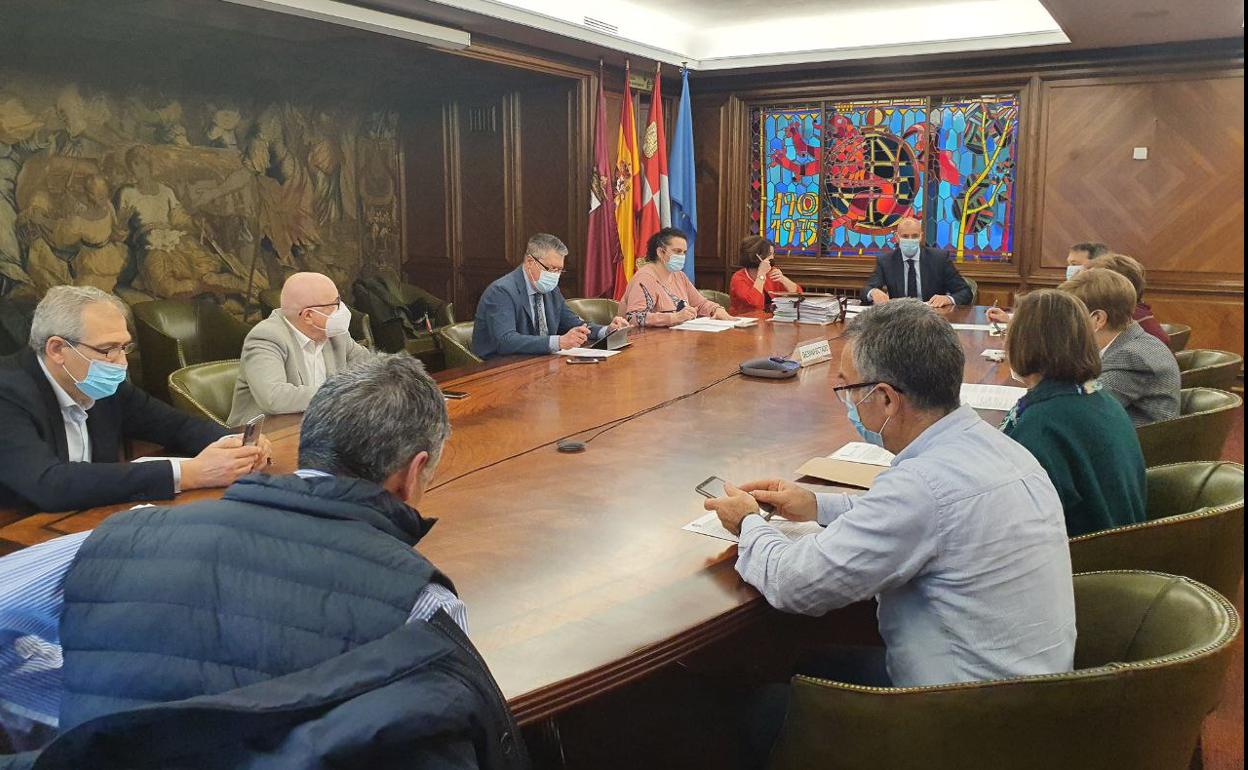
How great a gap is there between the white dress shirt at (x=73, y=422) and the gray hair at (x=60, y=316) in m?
0.06

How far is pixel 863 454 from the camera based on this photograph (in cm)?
272

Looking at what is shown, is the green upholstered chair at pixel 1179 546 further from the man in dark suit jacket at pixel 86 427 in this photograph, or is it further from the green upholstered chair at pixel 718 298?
the green upholstered chair at pixel 718 298

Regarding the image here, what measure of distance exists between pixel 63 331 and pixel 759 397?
2225 millimetres

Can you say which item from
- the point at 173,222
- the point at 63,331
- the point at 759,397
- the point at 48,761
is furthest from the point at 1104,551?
the point at 173,222

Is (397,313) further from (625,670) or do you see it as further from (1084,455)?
(625,670)

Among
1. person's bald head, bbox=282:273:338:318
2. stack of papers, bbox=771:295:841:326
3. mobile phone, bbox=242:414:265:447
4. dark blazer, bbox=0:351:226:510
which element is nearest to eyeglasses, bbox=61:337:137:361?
dark blazer, bbox=0:351:226:510

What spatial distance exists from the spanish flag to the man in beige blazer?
4.24m

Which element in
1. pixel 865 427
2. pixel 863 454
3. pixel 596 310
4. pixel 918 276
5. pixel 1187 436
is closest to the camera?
pixel 865 427

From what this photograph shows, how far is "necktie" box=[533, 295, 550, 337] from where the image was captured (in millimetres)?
4953

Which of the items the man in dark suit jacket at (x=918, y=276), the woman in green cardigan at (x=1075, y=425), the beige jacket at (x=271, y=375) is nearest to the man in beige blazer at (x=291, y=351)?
the beige jacket at (x=271, y=375)

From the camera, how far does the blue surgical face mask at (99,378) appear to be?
8.11 feet

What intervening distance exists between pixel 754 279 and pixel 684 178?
1.83m

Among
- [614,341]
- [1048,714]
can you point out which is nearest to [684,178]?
[614,341]

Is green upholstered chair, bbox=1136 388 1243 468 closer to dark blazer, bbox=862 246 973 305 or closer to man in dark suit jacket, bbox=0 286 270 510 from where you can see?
man in dark suit jacket, bbox=0 286 270 510
